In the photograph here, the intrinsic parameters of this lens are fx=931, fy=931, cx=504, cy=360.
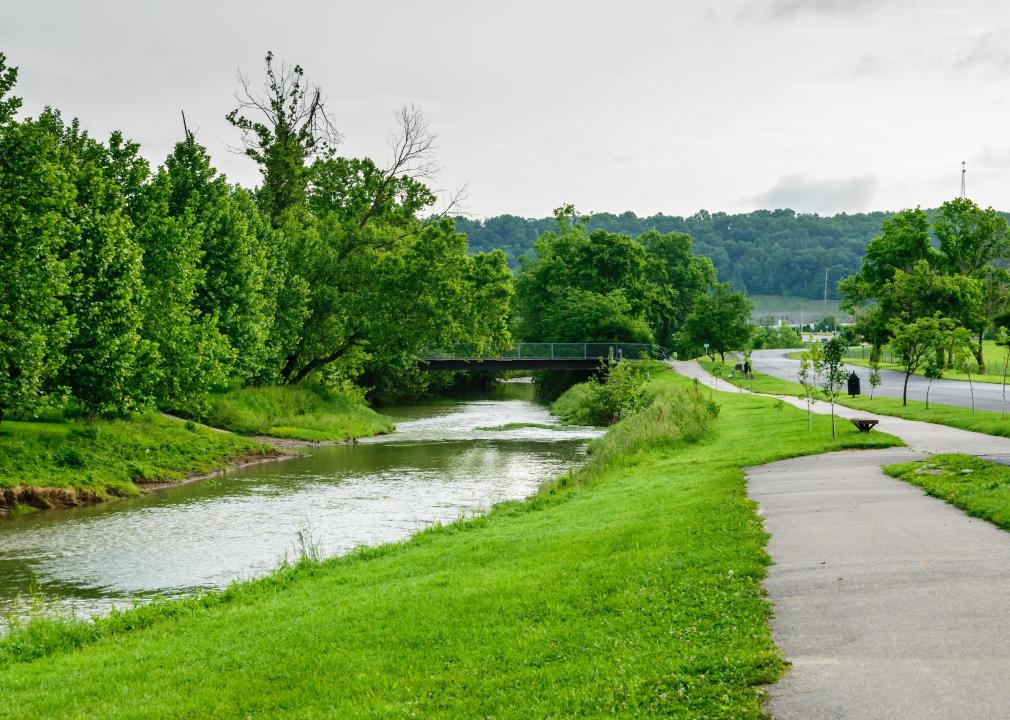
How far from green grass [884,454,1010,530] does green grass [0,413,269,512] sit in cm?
2273

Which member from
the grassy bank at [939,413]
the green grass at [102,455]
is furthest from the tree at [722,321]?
the green grass at [102,455]

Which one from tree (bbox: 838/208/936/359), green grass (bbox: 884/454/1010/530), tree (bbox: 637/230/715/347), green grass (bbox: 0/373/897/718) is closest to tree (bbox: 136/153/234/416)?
green grass (bbox: 0/373/897/718)

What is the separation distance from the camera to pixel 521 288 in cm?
9650

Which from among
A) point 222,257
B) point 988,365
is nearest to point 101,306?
point 222,257

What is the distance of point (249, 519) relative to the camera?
2450 centimetres

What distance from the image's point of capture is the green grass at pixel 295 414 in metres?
43.6

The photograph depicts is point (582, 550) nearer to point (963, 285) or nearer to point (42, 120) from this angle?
point (42, 120)

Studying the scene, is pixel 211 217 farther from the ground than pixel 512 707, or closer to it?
farther from the ground

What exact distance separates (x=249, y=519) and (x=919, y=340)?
977 inches

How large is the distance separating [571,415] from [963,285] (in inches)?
1113

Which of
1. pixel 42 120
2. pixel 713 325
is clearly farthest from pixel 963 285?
pixel 42 120

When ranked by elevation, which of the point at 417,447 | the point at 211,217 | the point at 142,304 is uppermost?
the point at 211,217

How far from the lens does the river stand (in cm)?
1811

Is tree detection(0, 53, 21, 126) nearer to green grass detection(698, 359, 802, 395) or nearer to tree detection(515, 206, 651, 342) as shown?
green grass detection(698, 359, 802, 395)
